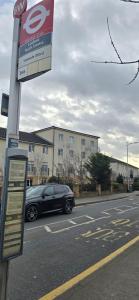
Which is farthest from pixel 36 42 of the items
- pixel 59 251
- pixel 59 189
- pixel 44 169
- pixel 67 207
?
pixel 44 169

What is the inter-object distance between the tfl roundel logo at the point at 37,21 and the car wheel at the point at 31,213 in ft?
34.3

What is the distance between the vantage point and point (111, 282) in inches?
215

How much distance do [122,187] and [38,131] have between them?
2380cm

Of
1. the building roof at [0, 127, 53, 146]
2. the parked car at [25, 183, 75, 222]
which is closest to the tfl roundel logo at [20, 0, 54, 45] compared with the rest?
the parked car at [25, 183, 75, 222]

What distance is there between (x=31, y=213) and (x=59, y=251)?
6205mm

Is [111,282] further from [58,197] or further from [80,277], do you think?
[58,197]

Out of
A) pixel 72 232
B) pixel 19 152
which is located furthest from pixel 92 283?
pixel 72 232

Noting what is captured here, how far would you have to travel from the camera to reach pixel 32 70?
397 cm

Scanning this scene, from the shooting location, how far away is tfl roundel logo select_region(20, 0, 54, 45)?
3.95 m

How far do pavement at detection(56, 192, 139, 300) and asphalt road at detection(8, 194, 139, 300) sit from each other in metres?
0.33

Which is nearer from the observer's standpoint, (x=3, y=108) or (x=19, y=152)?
(x=19, y=152)

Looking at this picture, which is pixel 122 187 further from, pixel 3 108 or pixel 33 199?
pixel 3 108

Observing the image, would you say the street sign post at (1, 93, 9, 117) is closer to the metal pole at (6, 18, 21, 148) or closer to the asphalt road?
the metal pole at (6, 18, 21, 148)

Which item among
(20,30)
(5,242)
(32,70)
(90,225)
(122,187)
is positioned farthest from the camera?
(122,187)
